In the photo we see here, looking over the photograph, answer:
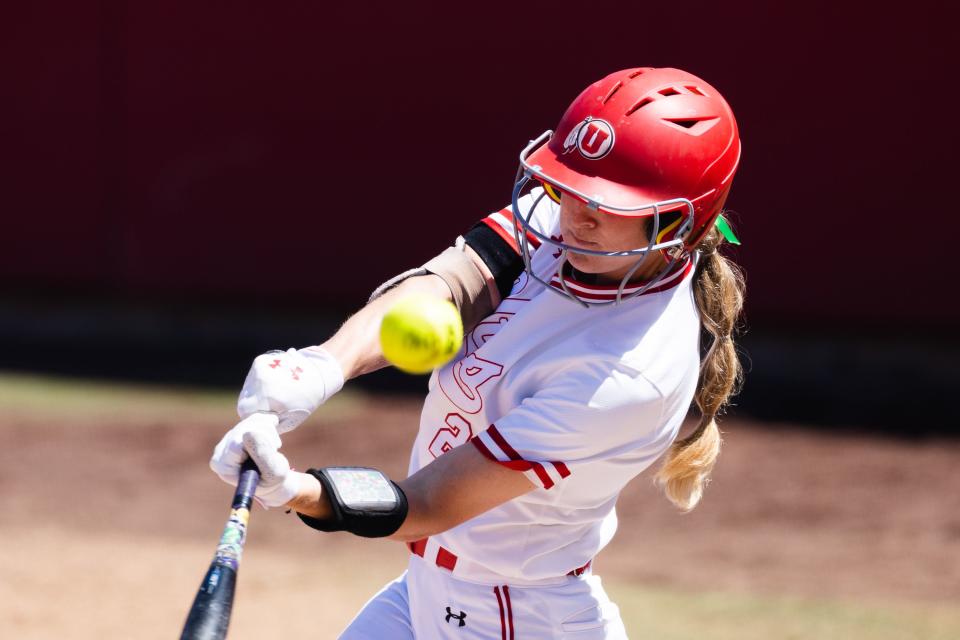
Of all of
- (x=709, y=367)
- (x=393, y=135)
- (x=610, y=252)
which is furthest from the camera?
(x=393, y=135)

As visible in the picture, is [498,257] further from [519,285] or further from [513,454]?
[513,454]

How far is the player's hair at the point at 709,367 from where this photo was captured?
308cm

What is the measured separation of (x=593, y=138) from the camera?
2.83m

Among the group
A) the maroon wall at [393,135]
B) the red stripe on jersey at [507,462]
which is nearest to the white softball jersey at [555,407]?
A: the red stripe on jersey at [507,462]

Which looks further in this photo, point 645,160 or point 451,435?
point 451,435

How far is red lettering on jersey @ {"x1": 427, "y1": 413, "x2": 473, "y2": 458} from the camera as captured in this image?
299cm

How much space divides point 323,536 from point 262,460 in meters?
4.61

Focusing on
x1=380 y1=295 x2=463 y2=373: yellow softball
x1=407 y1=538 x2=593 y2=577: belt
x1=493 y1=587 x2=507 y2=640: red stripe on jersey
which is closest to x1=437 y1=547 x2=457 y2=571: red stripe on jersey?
x1=407 y1=538 x2=593 y2=577: belt

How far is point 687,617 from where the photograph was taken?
19.1 feet

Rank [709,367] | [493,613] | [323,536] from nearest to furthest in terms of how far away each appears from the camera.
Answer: [493,613], [709,367], [323,536]

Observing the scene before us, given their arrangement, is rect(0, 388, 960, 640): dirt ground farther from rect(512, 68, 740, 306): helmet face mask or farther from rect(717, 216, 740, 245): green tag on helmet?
rect(512, 68, 740, 306): helmet face mask

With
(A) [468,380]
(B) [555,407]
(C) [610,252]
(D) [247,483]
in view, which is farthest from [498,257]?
(D) [247,483]

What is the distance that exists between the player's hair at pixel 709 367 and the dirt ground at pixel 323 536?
2757mm

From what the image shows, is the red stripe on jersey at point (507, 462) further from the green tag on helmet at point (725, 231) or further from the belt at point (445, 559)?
the green tag on helmet at point (725, 231)
